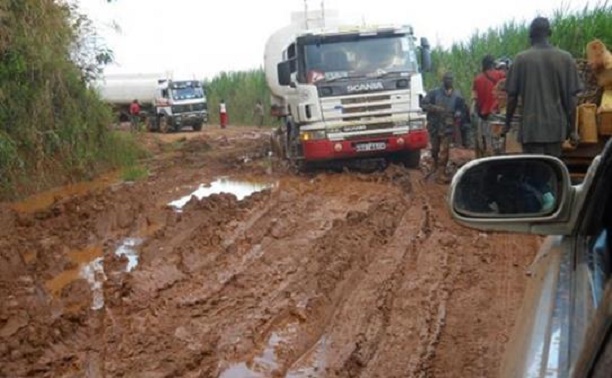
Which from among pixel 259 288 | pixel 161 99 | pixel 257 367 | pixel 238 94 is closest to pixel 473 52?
pixel 259 288

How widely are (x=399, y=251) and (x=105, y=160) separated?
33.6ft

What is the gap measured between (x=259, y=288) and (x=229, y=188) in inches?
286

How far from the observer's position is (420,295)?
5.78m

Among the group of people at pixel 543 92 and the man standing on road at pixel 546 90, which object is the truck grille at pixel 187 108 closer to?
the group of people at pixel 543 92

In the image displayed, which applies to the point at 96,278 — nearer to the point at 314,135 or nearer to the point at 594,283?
the point at 594,283

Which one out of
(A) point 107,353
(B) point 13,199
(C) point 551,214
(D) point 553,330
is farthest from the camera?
(B) point 13,199

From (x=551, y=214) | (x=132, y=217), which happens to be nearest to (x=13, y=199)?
(x=132, y=217)

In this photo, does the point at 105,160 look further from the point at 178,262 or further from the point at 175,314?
the point at 175,314

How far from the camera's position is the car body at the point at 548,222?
6.04ft

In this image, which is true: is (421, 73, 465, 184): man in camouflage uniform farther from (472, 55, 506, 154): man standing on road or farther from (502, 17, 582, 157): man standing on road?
(502, 17, 582, 157): man standing on road

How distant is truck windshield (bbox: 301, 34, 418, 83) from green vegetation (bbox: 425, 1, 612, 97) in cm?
244

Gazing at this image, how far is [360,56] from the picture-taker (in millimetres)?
12648

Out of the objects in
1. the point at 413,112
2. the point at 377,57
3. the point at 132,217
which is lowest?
the point at 132,217

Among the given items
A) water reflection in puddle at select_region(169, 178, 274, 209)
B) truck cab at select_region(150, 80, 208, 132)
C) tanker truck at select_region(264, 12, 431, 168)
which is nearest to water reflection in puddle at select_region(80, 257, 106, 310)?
water reflection in puddle at select_region(169, 178, 274, 209)
